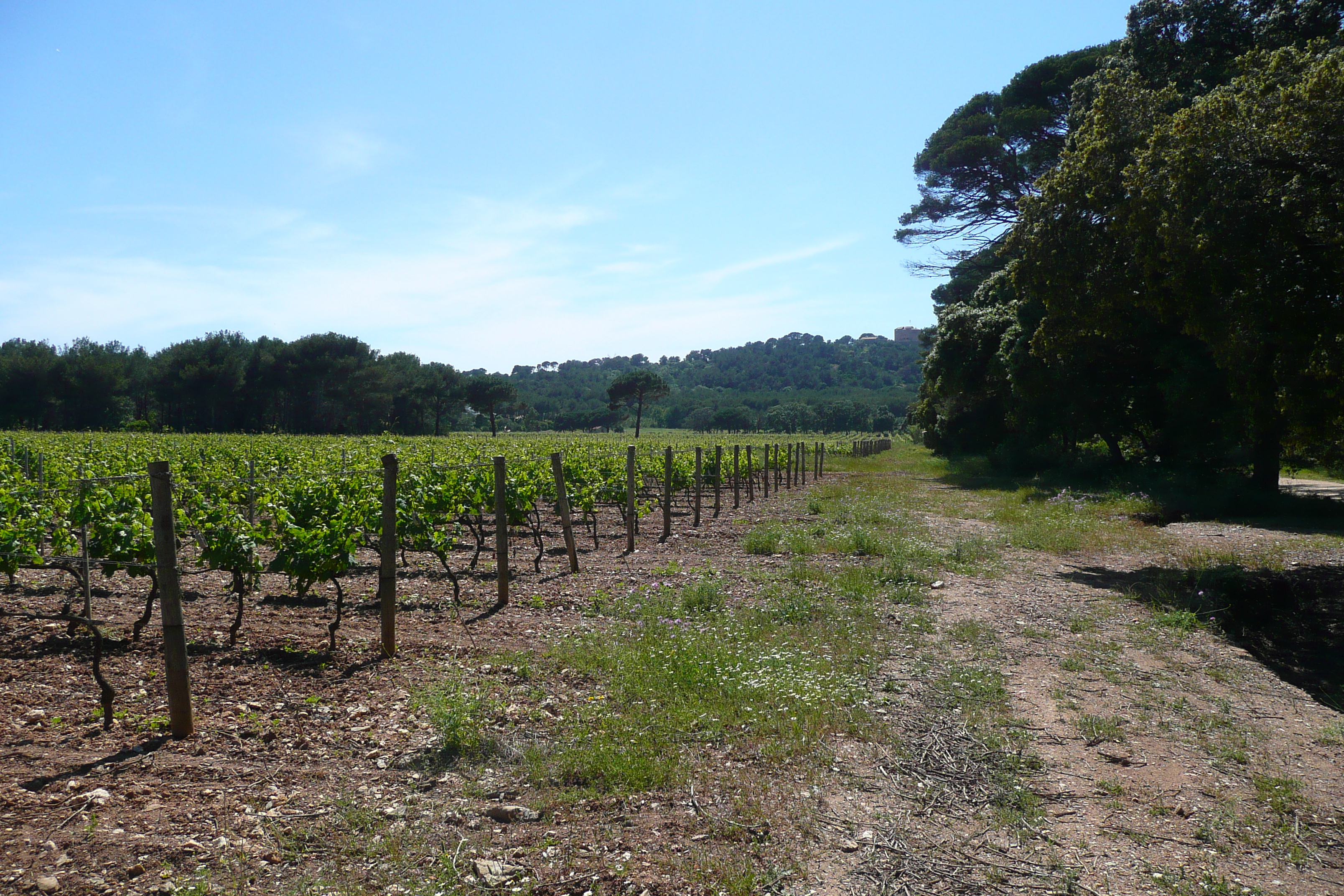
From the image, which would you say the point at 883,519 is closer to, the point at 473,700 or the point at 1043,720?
the point at 1043,720

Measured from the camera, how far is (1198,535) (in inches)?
585

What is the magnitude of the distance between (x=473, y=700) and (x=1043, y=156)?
31.9 meters

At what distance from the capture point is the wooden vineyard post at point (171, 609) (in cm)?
481

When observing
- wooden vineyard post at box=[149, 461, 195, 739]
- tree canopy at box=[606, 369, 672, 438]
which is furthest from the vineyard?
tree canopy at box=[606, 369, 672, 438]

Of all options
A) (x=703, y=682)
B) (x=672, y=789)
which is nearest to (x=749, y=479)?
(x=703, y=682)

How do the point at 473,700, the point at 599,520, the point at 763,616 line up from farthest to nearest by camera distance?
the point at 599,520
the point at 763,616
the point at 473,700

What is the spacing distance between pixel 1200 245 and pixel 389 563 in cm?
997

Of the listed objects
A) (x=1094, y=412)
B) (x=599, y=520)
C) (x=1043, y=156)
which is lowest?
(x=599, y=520)

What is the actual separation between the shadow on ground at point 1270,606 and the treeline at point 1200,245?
1.92 m

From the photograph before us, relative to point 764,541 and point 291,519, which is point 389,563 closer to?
point 291,519

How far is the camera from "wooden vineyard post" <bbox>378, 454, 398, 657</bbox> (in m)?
6.72

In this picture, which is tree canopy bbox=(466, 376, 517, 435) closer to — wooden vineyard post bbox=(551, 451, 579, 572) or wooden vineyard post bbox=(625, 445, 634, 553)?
wooden vineyard post bbox=(625, 445, 634, 553)

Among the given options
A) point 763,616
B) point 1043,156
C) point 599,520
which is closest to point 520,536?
point 599,520

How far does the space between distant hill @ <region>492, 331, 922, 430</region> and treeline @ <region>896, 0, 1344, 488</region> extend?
5510cm
